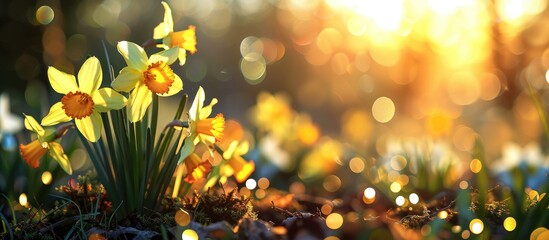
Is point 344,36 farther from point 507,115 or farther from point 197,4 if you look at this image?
point 507,115

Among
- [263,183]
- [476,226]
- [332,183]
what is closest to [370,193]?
[476,226]

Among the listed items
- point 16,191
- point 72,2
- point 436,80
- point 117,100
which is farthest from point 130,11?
point 117,100

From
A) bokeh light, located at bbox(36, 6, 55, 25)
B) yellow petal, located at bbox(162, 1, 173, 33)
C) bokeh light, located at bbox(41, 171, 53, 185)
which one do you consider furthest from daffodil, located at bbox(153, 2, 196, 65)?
bokeh light, located at bbox(36, 6, 55, 25)

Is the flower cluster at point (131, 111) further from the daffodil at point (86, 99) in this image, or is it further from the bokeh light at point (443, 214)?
the bokeh light at point (443, 214)

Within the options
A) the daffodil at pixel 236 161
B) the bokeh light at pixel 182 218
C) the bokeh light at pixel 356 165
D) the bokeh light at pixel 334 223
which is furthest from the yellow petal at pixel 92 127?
the bokeh light at pixel 356 165

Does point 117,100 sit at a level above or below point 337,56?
above
